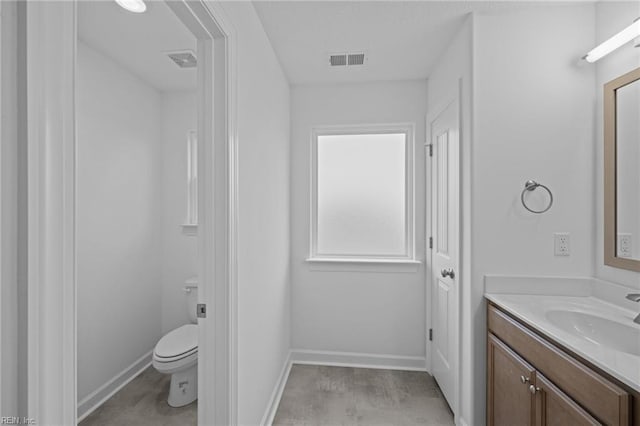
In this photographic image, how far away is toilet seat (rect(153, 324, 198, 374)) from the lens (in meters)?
2.05

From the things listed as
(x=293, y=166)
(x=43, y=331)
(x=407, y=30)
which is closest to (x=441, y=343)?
(x=293, y=166)

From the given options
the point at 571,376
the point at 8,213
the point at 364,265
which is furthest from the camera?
the point at 364,265

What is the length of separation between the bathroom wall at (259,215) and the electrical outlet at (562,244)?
1.65 metres

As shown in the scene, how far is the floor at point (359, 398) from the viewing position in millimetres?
2074

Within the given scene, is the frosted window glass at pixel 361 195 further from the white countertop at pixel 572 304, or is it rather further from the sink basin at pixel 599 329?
the sink basin at pixel 599 329

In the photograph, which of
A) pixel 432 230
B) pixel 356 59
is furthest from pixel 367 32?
pixel 432 230

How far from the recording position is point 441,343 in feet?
7.84

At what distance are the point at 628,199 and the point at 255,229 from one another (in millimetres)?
1870

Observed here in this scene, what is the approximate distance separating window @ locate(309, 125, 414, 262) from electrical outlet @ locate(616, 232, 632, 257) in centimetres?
139

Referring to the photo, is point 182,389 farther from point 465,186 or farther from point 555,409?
point 465,186

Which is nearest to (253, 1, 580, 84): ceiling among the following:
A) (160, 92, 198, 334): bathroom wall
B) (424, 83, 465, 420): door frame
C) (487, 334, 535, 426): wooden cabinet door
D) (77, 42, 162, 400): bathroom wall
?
(424, 83, 465, 420): door frame

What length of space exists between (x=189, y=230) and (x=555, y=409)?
2723 millimetres

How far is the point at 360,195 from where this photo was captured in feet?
9.45

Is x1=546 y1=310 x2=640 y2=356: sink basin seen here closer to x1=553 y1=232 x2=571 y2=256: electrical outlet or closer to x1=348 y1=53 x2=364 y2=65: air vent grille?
x1=553 y1=232 x2=571 y2=256: electrical outlet
